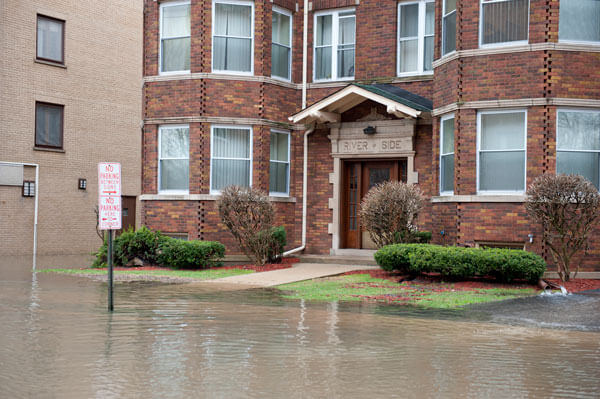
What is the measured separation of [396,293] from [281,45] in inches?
390

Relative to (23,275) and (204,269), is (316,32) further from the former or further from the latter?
(23,275)

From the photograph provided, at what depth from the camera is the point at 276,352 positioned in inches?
300

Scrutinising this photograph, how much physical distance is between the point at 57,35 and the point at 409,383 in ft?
73.1

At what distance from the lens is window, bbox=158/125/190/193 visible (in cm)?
1955

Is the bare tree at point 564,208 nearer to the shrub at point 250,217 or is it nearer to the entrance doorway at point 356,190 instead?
the entrance doorway at point 356,190

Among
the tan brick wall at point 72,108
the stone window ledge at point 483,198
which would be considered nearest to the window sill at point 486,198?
the stone window ledge at point 483,198

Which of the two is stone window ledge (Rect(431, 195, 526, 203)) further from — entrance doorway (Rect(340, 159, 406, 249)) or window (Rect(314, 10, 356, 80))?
window (Rect(314, 10, 356, 80))

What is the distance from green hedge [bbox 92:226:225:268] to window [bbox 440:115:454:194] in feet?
18.3

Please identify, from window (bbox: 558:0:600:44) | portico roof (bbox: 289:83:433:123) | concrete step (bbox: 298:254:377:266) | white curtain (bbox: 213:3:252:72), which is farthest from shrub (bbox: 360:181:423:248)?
white curtain (bbox: 213:3:252:72)

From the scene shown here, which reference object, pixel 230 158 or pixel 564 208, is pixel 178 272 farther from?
pixel 564 208

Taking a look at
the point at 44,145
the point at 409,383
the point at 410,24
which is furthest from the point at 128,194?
Answer: the point at 409,383

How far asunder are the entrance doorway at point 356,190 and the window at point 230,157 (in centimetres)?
266

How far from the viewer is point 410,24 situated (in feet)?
63.0

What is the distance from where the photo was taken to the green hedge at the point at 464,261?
515 inches
